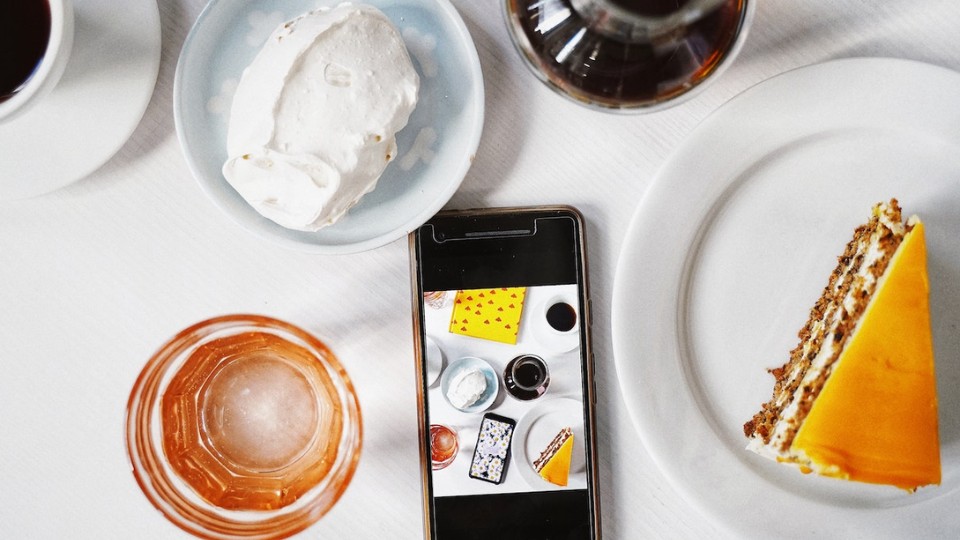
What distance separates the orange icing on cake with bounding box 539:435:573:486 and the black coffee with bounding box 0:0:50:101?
21.4 inches

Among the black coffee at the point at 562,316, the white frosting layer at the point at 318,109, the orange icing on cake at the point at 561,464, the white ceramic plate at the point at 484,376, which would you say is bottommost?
the orange icing on cake at the point at 561,464

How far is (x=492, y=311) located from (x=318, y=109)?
9.4 inches

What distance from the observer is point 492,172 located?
2.16 ft

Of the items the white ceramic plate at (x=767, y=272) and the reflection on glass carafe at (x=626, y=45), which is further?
the white ceramic plate at (x=767, y=272)

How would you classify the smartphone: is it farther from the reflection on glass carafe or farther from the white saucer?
the white saucer

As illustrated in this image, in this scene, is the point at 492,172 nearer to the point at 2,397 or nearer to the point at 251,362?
the point at 251,362

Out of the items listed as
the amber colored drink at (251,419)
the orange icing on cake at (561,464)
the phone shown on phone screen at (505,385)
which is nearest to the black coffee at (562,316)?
the phone shown on phone screen at (505,385)

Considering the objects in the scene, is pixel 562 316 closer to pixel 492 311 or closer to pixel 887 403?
pixel 492 311

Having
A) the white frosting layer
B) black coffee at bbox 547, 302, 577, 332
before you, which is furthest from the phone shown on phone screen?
the white frosting layer

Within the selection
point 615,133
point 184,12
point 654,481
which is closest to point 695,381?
point 654,481

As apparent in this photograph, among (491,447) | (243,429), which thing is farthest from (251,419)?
(491,447)

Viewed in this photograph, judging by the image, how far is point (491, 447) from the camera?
0.67 m

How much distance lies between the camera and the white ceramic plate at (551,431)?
0.66m

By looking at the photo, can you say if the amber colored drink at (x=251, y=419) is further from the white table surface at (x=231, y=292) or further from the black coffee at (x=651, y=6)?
the black coffee at (x=651, y=6)
